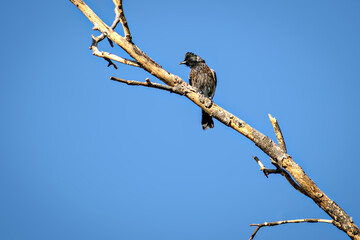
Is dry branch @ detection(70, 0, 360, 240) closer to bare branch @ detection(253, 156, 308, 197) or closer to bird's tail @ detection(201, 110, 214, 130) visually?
bare branch @ detection(253, 156, 308, 197)

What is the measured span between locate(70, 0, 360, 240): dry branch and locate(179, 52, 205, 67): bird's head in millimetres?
3552

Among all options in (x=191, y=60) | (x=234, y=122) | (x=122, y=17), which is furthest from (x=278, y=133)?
(x=191, y=60)

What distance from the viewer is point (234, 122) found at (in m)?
4.14

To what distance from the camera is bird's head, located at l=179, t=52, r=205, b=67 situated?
822 centimetres

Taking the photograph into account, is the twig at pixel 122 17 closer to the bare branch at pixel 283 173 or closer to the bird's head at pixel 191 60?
the bare branch at pixel 283 173

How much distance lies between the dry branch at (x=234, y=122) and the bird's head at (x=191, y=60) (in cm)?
355

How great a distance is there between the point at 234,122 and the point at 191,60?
171 inches

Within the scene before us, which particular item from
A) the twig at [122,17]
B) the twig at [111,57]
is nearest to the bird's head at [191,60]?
the twig at [122,17]

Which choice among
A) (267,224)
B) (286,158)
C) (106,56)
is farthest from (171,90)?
(267,224)

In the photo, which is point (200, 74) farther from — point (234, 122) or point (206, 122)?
point (234, 122)

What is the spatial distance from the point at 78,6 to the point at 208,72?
3744 mm

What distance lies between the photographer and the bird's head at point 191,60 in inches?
324

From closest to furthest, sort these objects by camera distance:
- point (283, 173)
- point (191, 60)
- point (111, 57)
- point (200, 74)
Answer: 1. point (283, 173)
2. point (111, 57)
3. point (200, 74)
4. point (191, 60)

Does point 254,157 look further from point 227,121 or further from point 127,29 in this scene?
point 127,29
